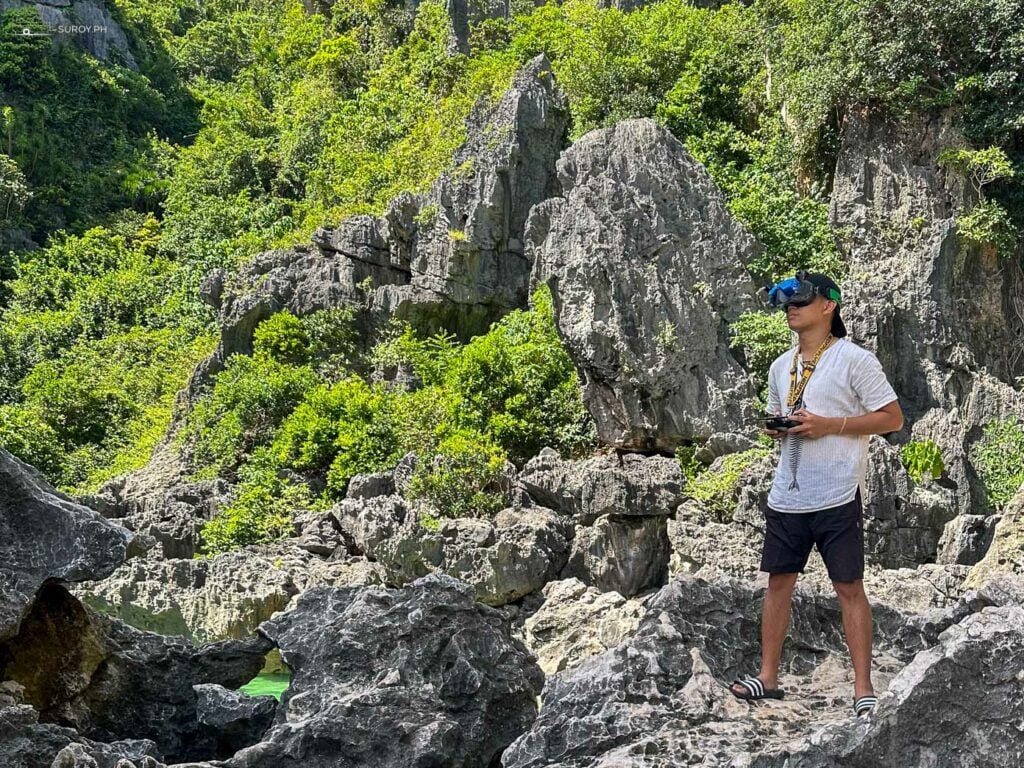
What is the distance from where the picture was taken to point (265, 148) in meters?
27.4

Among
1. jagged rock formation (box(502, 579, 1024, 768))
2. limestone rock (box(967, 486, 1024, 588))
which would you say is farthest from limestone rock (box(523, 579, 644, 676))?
jagged rock formation (box(502, 579, 1024, 768))

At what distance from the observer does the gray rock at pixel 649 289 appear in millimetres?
13570

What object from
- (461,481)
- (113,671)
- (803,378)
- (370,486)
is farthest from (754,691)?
(370,486)

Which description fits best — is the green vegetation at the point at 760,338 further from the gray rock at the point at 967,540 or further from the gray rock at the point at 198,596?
the gray rock at the point at 198,596

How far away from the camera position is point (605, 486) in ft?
41.3

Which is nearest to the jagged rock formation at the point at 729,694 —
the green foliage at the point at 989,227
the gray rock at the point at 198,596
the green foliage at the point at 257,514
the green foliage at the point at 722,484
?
the green foliage at the point at 722,484

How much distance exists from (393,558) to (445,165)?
379 inches

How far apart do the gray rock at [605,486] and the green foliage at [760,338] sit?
1.80 m

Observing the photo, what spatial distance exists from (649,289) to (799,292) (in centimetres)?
988

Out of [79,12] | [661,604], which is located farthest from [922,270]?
[79,12]

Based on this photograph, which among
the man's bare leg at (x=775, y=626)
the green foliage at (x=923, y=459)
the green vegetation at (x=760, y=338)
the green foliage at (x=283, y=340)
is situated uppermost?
the green foliage at (x=283, y=340)

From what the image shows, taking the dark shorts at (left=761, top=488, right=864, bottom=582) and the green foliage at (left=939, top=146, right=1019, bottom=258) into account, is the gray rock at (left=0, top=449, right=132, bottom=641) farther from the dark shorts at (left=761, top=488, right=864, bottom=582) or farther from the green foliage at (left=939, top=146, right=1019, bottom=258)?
the green foliage at (left=939, top=146, right=1019, bottom=258)

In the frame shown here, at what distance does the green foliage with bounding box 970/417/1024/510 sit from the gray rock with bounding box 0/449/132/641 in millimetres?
10996

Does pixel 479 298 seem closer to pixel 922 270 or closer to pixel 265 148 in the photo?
pixel 922 270
